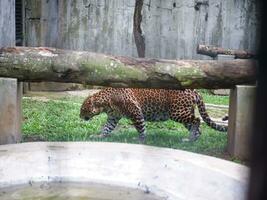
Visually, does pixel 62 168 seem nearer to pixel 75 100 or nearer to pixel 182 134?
pixel 182 134

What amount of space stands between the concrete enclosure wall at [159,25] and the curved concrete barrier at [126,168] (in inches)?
214

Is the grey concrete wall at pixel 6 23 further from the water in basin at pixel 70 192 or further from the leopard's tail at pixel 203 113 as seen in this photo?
the water in basin at pixel 70 192

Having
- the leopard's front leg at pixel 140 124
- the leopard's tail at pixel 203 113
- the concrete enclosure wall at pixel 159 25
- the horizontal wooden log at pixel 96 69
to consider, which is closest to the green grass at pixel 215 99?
the concrete enclosure wall at pixel 159 25

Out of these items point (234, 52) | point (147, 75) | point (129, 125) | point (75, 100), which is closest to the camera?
point (147, 75)

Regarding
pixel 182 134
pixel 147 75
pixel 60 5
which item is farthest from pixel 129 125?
pixel 60 5

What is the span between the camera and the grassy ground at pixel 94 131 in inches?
Result: 175

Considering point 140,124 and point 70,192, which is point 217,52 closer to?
point 140,124

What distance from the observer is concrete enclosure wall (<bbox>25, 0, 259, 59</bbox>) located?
28.4 ft

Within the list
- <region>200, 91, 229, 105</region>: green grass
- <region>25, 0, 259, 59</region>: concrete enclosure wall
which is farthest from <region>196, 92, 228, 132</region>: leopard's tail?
<region>25, 0, 259, 59</region>: concrete enclosure wall

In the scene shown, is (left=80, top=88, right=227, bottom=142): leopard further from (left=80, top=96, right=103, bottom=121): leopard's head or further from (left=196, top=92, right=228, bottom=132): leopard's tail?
(left=196, top=92, right=228, bottom=132): leopard's tail

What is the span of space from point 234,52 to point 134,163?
5.12 metres

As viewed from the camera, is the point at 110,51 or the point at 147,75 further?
the point at 110,51

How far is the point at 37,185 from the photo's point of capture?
297cm

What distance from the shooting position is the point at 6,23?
19.7 ft
